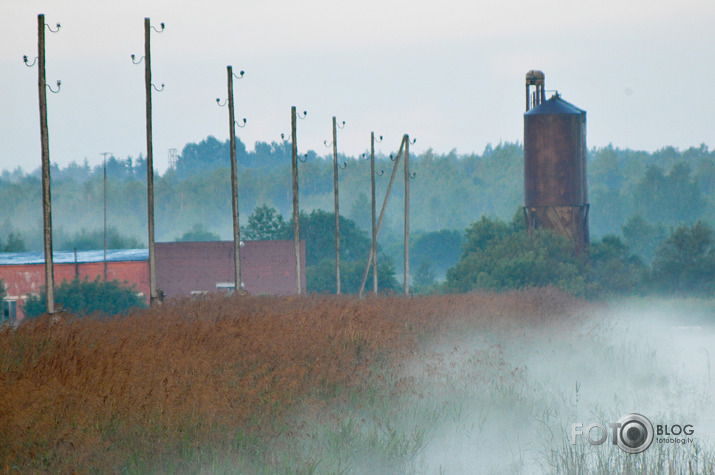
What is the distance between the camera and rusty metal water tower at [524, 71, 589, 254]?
128 feet

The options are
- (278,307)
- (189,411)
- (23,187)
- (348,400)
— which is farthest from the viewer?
(23,187)

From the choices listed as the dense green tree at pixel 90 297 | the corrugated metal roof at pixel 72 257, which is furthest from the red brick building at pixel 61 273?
the dense green tree at pixel 90 297

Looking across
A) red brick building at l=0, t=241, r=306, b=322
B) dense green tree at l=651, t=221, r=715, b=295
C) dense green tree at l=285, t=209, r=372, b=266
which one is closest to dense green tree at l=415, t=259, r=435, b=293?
dense green tree at l=285, t=209, r=372, b=266

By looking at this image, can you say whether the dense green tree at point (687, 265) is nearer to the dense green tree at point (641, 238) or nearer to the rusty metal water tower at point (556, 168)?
the rusty metal water tower at point (556, 168)

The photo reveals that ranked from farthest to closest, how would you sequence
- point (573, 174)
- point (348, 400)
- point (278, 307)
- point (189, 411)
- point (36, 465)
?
point (573, 174) < point (278, 307) < point (348, 400) < point (189, 411) < point (36, 465)

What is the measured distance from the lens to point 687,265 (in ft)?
154

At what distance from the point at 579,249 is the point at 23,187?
147 metres

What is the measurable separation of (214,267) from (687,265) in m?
28.6

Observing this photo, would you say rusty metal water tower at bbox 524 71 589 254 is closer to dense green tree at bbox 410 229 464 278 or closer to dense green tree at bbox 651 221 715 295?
dense green tree at bbox 651 221 715 295

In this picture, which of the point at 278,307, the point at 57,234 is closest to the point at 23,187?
the point at 57,234

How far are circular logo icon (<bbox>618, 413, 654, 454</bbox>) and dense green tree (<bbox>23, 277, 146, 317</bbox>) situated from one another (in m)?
40.1

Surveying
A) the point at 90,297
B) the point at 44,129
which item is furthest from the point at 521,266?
the point at 90,297

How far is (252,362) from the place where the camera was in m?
10.1

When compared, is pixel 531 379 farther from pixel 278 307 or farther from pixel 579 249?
pixel 579 249
